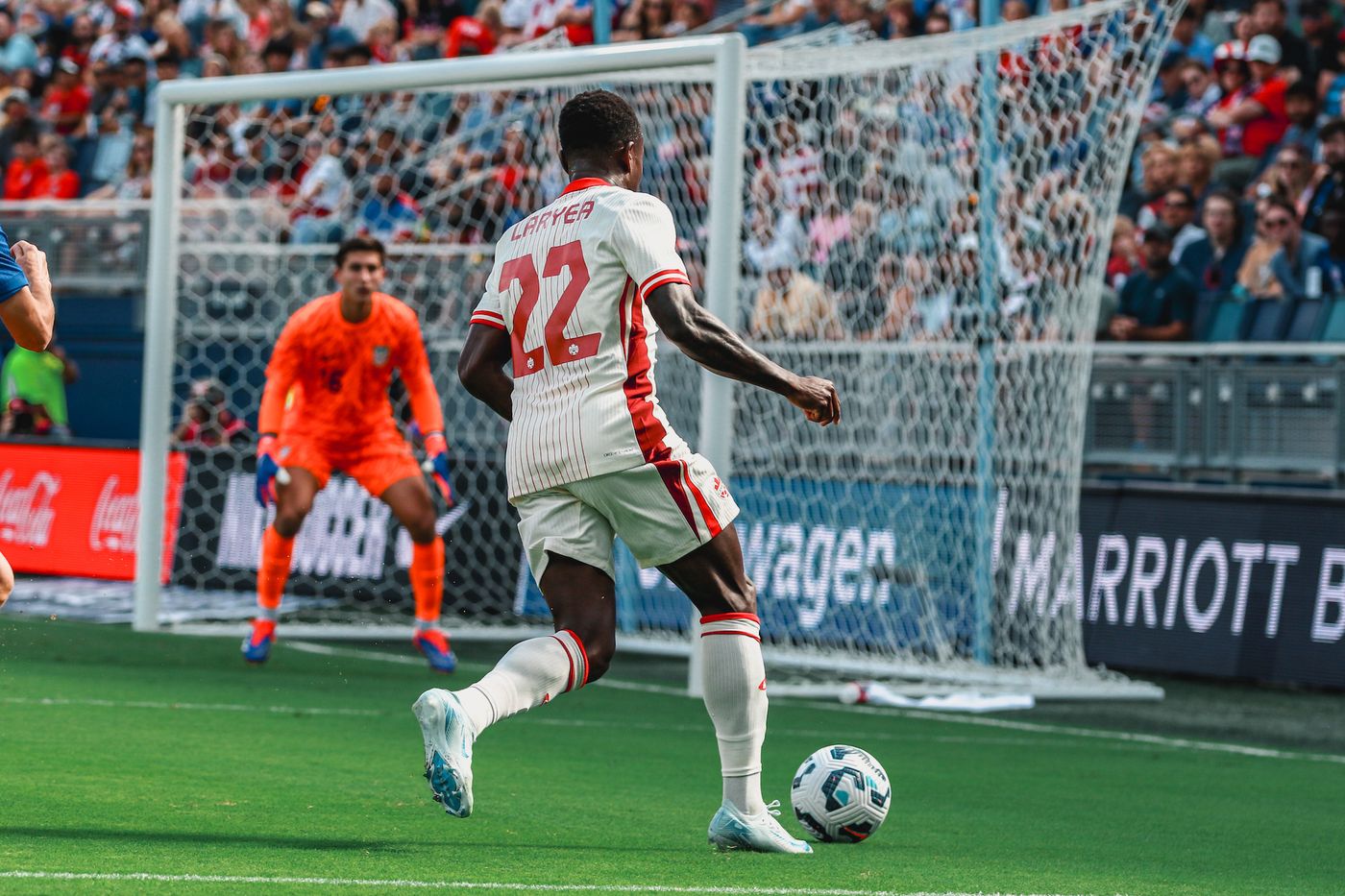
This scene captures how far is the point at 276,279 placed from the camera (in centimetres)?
1603

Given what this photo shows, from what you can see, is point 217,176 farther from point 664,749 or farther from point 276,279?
point 664,749

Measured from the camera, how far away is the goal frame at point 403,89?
10.4m

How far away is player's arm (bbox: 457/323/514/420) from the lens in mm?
5543

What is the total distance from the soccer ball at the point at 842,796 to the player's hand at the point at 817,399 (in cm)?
111

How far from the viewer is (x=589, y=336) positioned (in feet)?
17.4

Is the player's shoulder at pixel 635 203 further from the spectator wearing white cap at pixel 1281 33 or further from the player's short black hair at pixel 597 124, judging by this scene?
the spectator wearing white cap at pixel 1281 33

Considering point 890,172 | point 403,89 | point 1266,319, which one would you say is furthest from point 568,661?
point 1266,319

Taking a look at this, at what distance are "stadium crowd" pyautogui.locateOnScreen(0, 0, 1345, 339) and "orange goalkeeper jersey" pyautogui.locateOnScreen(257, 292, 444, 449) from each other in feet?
9.07

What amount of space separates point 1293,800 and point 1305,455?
15.6ft

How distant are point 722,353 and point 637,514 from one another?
0.51 metres

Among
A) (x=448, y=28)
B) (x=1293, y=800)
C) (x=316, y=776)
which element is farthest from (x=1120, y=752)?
(x=448, y=28)

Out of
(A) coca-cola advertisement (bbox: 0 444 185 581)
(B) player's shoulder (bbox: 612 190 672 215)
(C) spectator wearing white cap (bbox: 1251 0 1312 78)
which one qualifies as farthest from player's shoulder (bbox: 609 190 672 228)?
(A) coca-cola advertisement (bbox: 0 444 185 581)

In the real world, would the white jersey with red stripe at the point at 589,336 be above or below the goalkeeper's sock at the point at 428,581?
above

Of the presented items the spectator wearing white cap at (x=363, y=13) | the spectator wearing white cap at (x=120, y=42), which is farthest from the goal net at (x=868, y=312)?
the spectator wearing white cap at (x=120, y=42)
